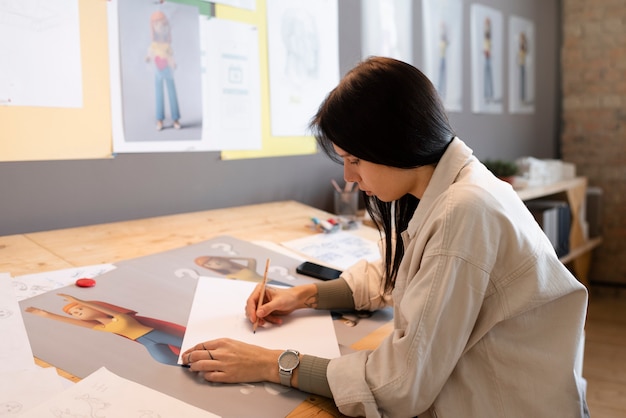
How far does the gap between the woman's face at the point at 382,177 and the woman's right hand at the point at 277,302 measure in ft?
0.92

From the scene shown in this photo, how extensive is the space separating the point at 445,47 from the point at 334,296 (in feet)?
6.77

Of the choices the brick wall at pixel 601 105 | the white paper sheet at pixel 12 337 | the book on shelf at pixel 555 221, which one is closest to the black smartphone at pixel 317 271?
the white paper sheet at pixel 12 337

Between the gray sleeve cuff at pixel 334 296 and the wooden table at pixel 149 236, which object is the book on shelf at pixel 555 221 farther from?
the gray sleeve cuff at pixel 334 296

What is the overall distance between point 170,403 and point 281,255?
2.27ft

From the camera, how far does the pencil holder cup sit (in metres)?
1.98

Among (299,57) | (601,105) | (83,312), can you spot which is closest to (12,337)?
(83,312)

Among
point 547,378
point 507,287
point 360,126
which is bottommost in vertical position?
point 547,378

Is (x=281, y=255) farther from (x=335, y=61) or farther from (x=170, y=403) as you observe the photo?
(x=335, y=61)

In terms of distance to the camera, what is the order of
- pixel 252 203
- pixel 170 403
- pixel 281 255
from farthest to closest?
pixel 252 203 < pixel 281 255 < pixel 170 403

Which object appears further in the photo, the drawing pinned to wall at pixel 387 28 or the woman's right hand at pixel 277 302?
the drawing pinned to wall at pixel 387 28

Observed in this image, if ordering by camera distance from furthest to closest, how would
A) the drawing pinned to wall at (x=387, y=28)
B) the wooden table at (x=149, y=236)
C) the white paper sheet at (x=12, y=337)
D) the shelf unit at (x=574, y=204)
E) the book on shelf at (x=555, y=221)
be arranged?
the shelf unit at (x=574, y=204) → the book on shelf at (x=555, y=221) → the drawing pinned to wall at (x=387, y=28) → the wooden table at (x=149, y=236) → the white paper sheet at (x=12, y=337)

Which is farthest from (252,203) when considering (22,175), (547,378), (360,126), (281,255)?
(547,378)

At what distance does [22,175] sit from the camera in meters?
1.42

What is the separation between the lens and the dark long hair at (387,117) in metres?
0.82
